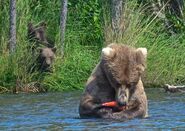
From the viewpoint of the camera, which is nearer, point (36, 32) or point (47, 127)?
point (47, 127)

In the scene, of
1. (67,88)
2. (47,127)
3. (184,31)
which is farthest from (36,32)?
(47,127)

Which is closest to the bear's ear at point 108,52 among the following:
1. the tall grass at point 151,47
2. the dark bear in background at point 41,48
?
the dark bear in background at point 41,48

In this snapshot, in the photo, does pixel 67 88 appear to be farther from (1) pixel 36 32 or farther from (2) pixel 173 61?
(2) pixel 173 61

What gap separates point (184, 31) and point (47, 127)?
38.8 ft

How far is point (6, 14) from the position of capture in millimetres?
18859

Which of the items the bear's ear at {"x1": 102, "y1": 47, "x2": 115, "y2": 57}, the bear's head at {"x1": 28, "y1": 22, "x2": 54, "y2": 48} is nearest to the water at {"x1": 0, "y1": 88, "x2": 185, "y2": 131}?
the bear's ear at {"x1": 102, "y1": 47, "x2": 115, "y2": 57}

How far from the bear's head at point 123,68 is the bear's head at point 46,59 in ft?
23.7

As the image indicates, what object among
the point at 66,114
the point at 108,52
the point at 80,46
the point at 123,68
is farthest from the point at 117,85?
the point at 80,46

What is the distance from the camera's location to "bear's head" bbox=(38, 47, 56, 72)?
57.5 ft

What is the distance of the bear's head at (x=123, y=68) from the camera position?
10.3 meters

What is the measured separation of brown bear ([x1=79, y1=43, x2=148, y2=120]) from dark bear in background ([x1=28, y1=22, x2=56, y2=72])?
668 cm

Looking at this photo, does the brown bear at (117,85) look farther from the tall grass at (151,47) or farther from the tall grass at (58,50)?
the tall grass at (151,47)

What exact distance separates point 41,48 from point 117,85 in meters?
7.55

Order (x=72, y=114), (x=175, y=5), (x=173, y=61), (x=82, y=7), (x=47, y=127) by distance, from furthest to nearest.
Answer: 1. (x=175, y=5)
2. (x=82, y=7)
3. (x=173, y=61)
4. (x=72, y=114)
5. (x=47, y=127)
